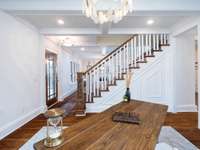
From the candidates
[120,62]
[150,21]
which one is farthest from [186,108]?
[150,21]

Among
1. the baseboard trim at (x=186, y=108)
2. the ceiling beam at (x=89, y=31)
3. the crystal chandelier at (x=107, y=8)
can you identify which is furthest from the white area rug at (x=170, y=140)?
the ceiling beam at (x=89, y=31)

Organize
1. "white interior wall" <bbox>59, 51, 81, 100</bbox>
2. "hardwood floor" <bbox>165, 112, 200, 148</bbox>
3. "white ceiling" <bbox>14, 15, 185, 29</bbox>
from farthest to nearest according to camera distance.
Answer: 1. "white interior wall" <bbox>59, 51, 81, 100</bbox>
2. "white ceiling" <bbox>14, 15, 185, 29</bbox>
3. "hardwood floor" <bbox>165, 112, 200, 148</bbox>

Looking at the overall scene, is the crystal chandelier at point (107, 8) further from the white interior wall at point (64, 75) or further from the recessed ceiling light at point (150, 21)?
the white interior wall at point (64, 75)

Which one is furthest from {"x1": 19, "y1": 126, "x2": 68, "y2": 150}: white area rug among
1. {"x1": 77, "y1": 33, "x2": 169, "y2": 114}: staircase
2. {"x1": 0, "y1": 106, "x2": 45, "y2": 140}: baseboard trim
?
{"x1": 77, "y1": 33, "x2": 169, "y2": 114}: staircase

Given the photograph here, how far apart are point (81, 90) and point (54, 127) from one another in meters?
3.58

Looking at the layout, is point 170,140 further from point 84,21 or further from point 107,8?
point 84,21

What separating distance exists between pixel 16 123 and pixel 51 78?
311 centimetres

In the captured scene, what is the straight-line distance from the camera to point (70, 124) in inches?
161

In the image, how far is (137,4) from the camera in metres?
3.11

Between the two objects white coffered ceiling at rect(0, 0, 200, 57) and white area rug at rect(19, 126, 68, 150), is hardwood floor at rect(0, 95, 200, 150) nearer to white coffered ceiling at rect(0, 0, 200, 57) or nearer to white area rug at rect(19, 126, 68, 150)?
white area rug at rect(19, 126, 68, 150)

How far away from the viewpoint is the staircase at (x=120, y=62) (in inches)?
205

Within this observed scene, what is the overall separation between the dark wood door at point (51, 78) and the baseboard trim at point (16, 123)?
1.45m

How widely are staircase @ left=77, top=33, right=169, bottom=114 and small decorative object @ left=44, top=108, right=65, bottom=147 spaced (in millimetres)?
3853

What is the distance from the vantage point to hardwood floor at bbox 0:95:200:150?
3051 millimetres
